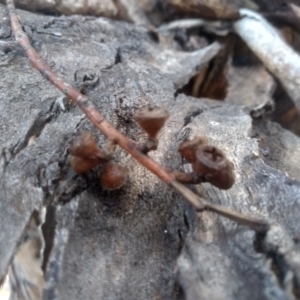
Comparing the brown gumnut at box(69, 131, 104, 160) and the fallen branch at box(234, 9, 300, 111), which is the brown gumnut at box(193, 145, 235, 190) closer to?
the brown gumnut at box(69, 131, 104, 160)

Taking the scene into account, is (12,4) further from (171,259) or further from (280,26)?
(280,26)

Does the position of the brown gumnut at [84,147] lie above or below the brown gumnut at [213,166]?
below

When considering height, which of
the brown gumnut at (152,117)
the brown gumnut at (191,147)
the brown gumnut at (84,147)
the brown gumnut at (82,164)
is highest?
the brown gumnut at (152,117)

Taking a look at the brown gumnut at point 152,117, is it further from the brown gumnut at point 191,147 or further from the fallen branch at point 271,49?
the fallen branch at point 271,49

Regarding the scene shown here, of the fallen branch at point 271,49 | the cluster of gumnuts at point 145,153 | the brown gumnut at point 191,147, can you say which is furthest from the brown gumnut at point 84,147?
the fallen branch at point 271,49

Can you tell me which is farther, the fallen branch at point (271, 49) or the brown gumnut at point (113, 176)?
the fallen branch at point (271, 49)

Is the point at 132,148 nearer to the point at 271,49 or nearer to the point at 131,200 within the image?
the point at 131,200

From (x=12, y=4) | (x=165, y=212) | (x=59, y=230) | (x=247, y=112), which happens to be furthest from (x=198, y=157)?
(x=12, y=4)
